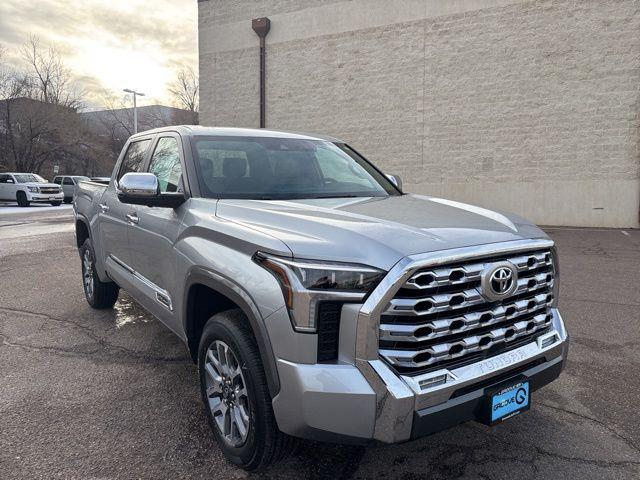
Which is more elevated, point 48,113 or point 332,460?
point 48,113

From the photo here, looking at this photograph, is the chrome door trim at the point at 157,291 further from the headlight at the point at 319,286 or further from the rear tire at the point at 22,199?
the rear tire at the point at 22,199

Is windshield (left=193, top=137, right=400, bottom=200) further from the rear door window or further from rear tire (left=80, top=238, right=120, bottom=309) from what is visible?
rear tire (left=80, top=238, right=120, bottom=309)

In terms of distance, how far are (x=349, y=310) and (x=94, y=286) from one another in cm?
420

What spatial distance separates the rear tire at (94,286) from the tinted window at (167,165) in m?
1.73

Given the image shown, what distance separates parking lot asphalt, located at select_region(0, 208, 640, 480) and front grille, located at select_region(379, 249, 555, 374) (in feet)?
2.49

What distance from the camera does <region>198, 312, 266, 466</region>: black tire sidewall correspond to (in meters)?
2.25

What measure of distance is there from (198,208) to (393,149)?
15098 millimetres

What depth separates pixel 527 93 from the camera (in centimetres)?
1527

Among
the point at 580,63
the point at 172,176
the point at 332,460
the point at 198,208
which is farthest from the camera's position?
the point at 580,63

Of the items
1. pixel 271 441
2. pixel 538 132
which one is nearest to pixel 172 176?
pixel 271 441

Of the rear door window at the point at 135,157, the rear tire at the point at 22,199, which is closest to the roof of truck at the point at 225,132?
the rear door window at the point at 135,157

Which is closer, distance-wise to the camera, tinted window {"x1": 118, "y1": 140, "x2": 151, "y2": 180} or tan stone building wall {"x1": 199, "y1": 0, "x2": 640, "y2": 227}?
tinted window {"x1": 118, "y1": 140, "x2": 151, "y2": 180}

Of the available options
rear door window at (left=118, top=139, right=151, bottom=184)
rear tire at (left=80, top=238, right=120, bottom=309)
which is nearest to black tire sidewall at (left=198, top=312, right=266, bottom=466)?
rear door window at (left=118, top=139, right=151, bottom=184)

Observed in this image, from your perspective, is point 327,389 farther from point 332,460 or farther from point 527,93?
point 527,93
